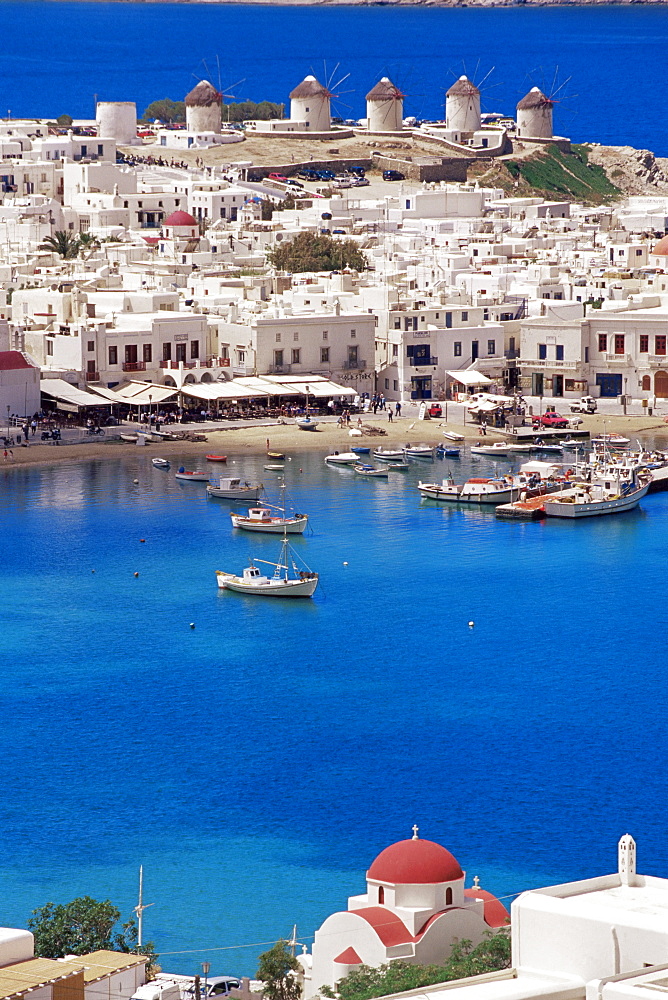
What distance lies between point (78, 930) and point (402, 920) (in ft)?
11.6

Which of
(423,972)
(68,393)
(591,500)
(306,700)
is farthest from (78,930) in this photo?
(68,393)

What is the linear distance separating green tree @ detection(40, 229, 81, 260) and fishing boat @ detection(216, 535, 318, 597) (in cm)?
3632

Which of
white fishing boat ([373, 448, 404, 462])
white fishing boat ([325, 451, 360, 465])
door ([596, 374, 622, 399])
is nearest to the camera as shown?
white fishing boat ([325, 451, 360, 465])

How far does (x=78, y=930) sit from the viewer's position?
25.3 meters

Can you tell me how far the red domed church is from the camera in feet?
79.2

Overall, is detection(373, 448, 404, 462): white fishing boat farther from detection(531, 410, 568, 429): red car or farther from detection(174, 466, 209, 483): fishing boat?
detection(531, 410, 568, 429): red car

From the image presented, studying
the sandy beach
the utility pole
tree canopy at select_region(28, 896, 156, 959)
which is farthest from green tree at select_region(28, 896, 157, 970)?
the sandy beach

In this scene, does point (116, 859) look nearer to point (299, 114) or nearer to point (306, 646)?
point (306, 646)

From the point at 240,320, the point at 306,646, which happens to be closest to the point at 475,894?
the point at 306,646

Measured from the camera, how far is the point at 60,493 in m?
57.6

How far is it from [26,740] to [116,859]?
629cm

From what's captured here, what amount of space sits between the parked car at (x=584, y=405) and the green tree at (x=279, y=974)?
4522 centimetres

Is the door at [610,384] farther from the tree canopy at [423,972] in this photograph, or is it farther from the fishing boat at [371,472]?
the tree canopy at [423,972]

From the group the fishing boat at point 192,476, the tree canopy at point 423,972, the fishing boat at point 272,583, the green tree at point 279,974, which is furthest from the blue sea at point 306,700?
the tree canopy at point 423,972
